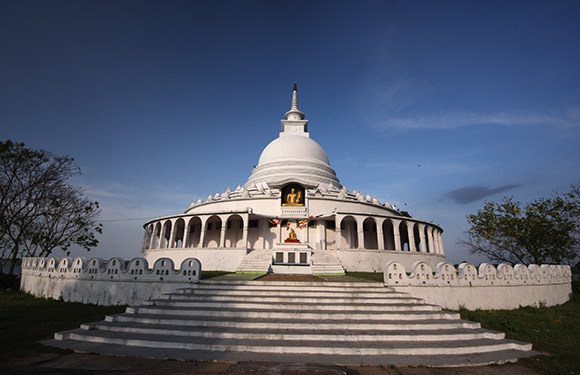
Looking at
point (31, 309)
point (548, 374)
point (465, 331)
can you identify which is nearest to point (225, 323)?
point (465, 331)

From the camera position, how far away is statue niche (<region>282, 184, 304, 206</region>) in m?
24.9

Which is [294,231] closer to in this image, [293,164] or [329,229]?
[329,229]

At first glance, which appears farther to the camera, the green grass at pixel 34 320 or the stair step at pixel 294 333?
the stair step at pixel 294 333

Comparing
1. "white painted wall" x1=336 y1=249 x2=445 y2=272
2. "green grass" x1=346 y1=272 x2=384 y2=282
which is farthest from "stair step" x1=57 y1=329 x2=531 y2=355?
"white painted wall" x1=336 y1=249 x2=445 y2=272

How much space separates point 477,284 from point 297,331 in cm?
970

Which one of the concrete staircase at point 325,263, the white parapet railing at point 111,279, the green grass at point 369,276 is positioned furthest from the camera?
the concrete staircase at point 325,263

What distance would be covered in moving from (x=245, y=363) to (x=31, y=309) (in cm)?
1207

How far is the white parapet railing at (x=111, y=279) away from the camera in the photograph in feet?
38.2

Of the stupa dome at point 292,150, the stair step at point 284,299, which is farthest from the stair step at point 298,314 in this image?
the stupa dome at point 292,150

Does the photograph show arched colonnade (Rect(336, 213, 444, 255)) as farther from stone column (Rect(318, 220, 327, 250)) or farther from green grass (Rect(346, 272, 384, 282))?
green grass (Rect(346, 272, 384, 282))

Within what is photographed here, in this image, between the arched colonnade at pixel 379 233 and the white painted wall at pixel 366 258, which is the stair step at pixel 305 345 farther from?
the arched colonnade at pixel 379 233

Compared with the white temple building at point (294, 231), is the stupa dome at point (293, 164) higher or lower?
higher

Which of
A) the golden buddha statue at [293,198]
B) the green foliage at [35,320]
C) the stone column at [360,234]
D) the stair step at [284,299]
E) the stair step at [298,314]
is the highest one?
the golden buddha statue at [293,198]

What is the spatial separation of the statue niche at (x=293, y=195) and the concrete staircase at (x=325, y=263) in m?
5.48
